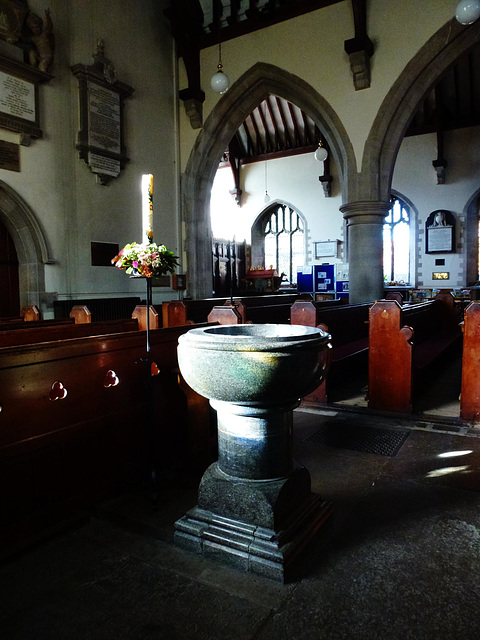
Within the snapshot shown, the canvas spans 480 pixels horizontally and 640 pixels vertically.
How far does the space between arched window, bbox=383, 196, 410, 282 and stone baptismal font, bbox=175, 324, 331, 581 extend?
12564 millimetres

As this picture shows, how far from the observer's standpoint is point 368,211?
297 inches

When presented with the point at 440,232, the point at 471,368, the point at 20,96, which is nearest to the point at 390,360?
the point at 471,368

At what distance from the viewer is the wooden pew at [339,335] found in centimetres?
411

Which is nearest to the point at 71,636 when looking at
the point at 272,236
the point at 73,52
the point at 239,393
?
the point at 239,393

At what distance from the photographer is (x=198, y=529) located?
5.53 ft

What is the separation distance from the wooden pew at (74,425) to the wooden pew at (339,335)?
1897 millimetres

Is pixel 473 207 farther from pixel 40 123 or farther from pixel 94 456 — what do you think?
pixel 94 456

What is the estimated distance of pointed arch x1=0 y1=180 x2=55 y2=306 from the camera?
20.9 feet

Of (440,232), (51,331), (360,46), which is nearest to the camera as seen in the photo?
(51,331)

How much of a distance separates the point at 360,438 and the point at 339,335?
2.58m

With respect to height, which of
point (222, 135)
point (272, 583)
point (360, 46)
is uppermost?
point (360, 46)

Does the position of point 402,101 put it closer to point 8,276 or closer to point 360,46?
point 360,46

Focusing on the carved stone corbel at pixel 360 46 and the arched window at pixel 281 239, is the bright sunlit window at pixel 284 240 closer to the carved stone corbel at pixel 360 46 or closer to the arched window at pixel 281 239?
the arched window at pixel 281 239

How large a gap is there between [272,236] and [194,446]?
13844 millimetres
